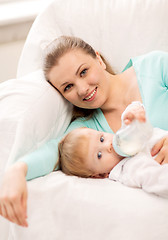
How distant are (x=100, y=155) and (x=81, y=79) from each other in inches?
12.1

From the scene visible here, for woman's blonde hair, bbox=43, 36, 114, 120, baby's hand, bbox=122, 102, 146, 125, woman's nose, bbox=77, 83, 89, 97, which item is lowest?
baby's hand, bbox=122, 102, 146, 125

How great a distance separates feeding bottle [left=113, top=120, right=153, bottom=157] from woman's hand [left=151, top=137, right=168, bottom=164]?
78mm

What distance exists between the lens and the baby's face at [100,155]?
39.5 inches

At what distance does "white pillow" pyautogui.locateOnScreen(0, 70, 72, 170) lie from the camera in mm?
1021

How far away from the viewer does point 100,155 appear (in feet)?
3.30

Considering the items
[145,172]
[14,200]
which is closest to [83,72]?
[145,172]

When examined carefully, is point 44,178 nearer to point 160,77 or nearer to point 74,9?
point 160,77

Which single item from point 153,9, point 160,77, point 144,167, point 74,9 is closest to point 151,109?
point 160,77

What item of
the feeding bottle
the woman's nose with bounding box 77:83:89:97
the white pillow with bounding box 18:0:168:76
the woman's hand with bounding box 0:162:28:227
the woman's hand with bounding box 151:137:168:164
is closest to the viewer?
the woman's hand with bounding box 0:162:28:227

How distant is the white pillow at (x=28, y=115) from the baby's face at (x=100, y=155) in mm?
188

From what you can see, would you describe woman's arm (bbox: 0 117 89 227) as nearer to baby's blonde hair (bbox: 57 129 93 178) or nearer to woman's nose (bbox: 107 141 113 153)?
baby's blonde hair (bbox: 57 129 93 178)

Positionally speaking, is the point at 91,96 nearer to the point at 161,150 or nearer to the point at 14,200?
the point at 161,150

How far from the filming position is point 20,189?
0.79m

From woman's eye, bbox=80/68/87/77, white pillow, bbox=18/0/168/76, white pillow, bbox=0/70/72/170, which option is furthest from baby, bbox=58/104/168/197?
white pillow, bbox=18/0/168/76
